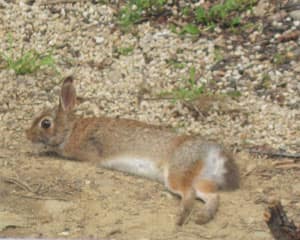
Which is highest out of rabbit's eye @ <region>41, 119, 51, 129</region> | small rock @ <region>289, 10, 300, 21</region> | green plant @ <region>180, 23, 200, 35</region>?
small rock @ <region>289, 10, 300, 21</region>

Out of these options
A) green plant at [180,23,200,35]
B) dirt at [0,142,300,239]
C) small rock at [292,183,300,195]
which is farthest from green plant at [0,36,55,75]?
small rock at [292,183,300,195]

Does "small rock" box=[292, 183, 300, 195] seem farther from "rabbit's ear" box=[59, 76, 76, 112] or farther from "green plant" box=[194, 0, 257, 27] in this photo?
"green plant" box=[194, 0, 257, 27]

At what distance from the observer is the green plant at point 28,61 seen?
8.58 m

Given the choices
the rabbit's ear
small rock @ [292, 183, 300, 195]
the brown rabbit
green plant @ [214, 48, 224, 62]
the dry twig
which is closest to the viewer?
the dry twig

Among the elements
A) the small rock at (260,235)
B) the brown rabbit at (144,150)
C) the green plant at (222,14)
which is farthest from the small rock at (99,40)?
the small rock at (260,235)

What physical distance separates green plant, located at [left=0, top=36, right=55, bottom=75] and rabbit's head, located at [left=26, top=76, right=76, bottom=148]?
101cm

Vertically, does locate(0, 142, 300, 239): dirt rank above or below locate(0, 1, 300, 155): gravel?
below

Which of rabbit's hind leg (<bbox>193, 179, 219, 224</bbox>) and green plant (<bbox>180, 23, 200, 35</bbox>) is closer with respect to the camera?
rabbit's hind leg (<bbox>193, 179, 219, 224</bbox>)

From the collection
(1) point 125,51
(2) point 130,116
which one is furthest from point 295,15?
(2) point 130,116

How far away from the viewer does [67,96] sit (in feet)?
25.0

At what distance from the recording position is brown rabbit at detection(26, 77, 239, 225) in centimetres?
689

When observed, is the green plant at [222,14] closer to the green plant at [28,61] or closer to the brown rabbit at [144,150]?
the green plant at [28,61]

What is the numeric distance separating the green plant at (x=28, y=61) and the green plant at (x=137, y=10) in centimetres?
92

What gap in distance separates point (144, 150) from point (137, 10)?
2545 mm
